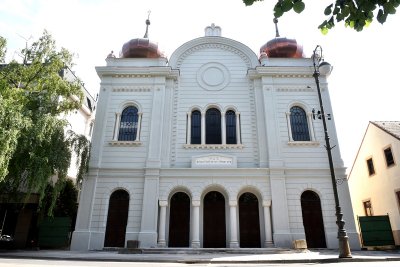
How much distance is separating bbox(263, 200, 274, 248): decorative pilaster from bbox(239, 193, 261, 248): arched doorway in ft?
1.98

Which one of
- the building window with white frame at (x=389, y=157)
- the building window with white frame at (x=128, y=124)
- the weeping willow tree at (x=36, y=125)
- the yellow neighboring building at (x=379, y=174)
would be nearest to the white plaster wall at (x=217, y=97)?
the building window with white frame at (x=128, y=124)

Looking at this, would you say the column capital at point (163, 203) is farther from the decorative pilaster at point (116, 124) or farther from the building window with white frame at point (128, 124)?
the decorative pilaster at point (116, 124)

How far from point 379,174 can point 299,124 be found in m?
7.82

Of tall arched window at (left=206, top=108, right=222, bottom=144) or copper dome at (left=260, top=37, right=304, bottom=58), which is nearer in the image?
tall arched window at (left=206, top=108, right=222, bottom=144)

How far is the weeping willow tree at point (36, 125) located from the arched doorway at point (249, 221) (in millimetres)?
9697

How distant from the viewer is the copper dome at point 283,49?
74.2 feet

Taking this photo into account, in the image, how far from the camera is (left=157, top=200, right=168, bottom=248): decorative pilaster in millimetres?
16641

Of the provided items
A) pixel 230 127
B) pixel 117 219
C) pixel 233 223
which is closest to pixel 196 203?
pixel 233 223

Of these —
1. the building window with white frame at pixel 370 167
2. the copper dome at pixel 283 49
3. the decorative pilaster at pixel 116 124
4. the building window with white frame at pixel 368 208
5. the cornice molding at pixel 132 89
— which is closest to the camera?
the decorative pilaster at pixel 116 124

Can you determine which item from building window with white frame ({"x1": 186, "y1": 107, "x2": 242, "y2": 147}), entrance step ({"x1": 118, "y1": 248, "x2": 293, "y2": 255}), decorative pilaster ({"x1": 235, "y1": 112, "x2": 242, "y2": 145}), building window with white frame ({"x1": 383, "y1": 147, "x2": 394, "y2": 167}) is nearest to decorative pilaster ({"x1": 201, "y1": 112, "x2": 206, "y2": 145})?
building window with white frame ({"x1": 186, "y1": 107, "x2": 242, "y2": 147})

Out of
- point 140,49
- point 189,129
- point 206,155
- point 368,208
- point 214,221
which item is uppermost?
point 140,49

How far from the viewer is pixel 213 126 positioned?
20.1 m

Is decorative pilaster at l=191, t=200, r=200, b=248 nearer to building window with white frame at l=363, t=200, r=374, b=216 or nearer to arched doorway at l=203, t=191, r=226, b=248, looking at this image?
arched doorway at l=203, t=191, r=226, b=248

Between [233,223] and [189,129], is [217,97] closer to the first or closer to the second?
[189,129]
